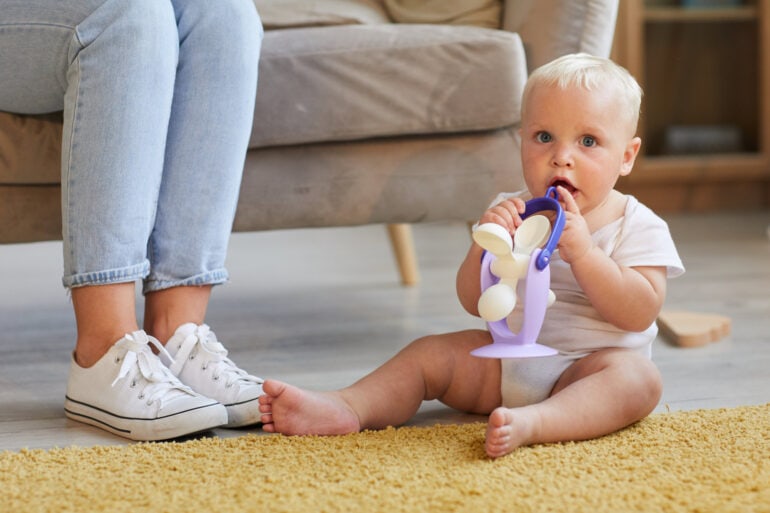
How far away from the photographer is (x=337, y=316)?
158 cm

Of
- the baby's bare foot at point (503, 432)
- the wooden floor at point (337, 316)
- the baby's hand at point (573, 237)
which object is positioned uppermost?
the baby's hand at point (573, 237)

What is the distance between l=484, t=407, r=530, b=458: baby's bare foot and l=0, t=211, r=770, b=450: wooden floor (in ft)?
0.59

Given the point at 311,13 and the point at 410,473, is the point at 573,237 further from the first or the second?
the point at 311,13

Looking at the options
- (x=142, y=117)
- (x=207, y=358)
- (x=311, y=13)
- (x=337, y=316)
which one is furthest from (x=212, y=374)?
(x=311, y=13)

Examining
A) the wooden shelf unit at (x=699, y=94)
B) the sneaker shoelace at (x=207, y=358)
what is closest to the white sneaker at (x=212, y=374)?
the sneaker shoelace at (x=207, y=358)

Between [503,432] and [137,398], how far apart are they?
365 millimetres

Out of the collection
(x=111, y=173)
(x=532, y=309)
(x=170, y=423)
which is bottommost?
(x=170, y=423)

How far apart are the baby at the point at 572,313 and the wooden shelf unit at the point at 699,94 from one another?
Result: 6.33ft

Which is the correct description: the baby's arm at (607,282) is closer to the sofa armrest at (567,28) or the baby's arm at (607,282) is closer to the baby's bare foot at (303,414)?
the baby's bare foot at (303,414)

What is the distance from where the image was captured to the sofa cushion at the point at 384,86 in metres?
1.27

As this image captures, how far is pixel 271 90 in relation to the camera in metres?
1.27

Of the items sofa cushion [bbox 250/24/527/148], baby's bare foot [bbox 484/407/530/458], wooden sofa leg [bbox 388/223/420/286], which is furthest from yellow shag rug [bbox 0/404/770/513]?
wooden sofa leg [bbox 388/223/420/286]

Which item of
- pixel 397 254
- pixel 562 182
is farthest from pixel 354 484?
pixel 397 254

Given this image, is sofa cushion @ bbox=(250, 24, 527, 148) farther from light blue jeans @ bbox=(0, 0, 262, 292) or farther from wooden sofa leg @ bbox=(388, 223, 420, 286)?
wooden sofa leg @ bbox=(388, 223, 420, 286)
